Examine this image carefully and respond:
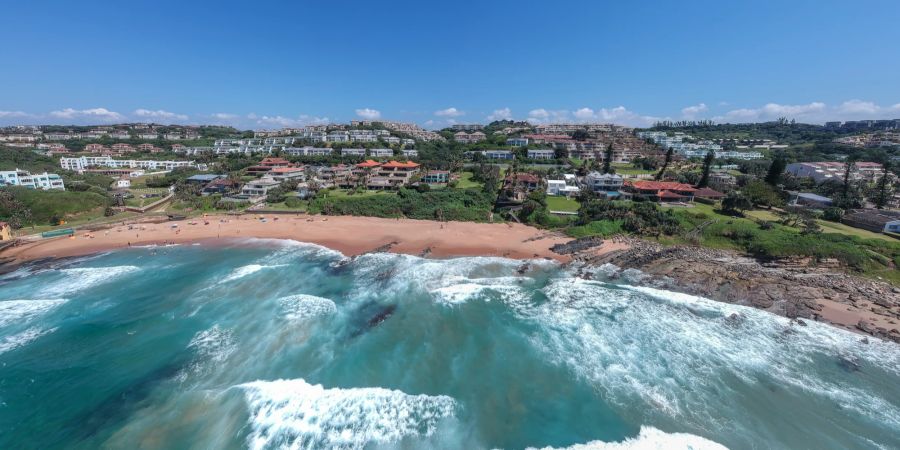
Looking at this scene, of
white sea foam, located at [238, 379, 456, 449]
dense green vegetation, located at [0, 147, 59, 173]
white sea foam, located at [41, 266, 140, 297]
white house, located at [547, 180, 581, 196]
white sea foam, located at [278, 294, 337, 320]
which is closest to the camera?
white sea foam, located at [238, 379, 456, 449]

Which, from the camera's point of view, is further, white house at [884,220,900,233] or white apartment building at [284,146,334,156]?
white apartment building at [284,146,334,156]

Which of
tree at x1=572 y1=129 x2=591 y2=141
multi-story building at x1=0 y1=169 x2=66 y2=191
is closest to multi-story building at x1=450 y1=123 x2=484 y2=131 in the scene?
tree at x1=572 y1=129 x2=591 y2=141

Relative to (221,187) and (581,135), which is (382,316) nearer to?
(221,187)

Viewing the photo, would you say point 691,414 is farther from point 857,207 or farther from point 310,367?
point 857,207

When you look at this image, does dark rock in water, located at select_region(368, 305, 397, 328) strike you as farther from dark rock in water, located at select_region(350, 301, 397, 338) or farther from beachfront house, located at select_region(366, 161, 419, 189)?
beachfront house, located at select_region(366, 161, 419, 189)

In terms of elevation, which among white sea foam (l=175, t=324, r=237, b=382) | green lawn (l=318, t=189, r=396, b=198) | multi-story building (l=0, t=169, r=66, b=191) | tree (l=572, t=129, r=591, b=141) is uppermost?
tree (l=572, t=129, r=591, b=141)

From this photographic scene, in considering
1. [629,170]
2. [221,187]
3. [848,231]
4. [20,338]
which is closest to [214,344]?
[20,338]
